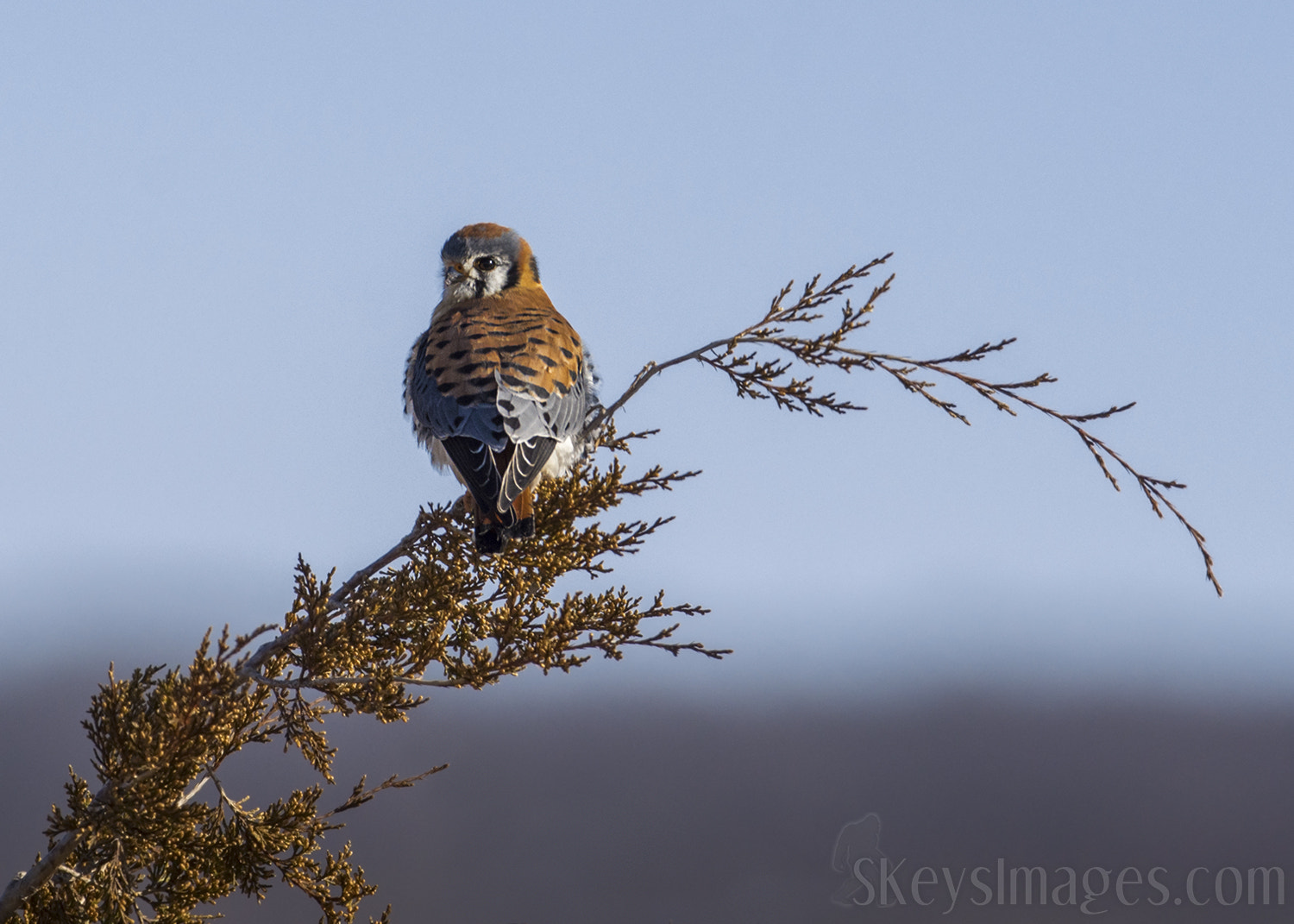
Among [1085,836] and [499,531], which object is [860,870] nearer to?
[499,531]

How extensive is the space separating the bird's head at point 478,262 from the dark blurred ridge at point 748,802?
1019 inches

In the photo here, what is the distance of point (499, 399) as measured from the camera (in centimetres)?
436

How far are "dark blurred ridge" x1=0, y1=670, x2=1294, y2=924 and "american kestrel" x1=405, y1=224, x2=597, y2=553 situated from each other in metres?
26.2

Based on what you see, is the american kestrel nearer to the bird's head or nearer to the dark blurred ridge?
the bird's head

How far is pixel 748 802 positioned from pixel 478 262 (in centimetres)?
4018

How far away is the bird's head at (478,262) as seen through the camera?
205 inches

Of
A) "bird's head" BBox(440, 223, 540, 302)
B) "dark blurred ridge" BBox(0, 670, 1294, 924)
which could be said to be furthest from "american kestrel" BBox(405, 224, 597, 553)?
"dark blurred ridge" BBox(0, 670, 1294, 924)

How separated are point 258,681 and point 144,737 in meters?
0.28

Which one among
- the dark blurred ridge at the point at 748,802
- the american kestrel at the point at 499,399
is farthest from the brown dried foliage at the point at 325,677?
the dark blurred ridge at the point at 748,802

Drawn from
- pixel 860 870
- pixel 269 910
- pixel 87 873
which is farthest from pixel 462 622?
pixel 269 910

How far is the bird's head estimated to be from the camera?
520 cm

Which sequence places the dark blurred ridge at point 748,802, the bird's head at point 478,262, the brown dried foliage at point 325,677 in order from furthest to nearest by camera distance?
the dark blurred ridge at point 748,802 → the bird's head at point 478,262 → the brown dried foliage at point 325,677

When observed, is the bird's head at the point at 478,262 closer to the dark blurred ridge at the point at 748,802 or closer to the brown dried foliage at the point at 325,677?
the brown dried foliage at the point at 325,677

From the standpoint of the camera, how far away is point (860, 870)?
24.5ft
